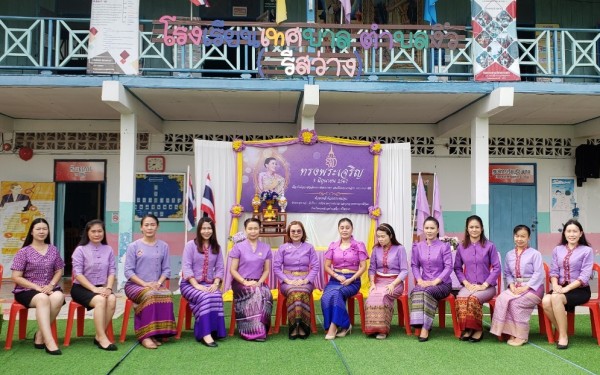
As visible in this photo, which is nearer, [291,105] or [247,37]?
[247,37]

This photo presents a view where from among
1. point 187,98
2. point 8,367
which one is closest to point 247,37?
point 187,98

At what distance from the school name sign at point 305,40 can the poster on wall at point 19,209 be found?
361 cm

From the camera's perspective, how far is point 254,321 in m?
5.14

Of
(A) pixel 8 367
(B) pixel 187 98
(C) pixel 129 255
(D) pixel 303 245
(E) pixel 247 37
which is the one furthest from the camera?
(B) pixel 187 98

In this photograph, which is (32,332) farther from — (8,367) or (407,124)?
(407,124)

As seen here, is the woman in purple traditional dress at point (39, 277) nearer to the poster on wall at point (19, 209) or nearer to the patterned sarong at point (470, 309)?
the patterned sarong at point (470, 309)

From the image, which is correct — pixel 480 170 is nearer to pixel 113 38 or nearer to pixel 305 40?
pixel 305 40

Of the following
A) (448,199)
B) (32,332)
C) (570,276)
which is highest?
(448,199)

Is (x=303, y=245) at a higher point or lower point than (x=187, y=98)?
lower

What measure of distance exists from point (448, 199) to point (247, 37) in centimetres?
449

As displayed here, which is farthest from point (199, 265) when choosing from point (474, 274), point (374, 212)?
point (374, 212)

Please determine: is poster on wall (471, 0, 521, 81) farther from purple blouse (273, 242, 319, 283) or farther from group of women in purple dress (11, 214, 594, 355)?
purple blouse (273, 242, 319, 283)

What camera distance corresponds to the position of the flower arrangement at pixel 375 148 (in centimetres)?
779

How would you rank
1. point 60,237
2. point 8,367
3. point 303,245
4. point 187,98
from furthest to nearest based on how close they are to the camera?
point 60,237, point 187,98, point 303,245, point 8,367
